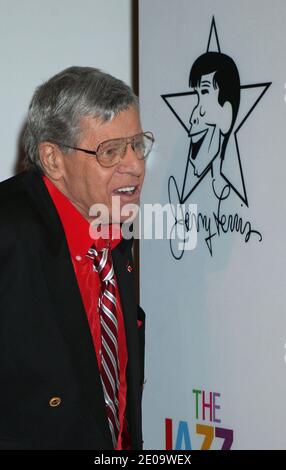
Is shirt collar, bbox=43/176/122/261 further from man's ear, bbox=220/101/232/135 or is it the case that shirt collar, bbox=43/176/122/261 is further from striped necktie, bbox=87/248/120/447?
man's ear, bbox=220/101/232/135

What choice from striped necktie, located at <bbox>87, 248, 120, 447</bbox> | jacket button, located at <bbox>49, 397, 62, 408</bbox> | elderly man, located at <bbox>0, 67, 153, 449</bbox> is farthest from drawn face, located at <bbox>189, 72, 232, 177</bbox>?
jacket button, located at <bbox>49, 397, 62, 408</bbox>

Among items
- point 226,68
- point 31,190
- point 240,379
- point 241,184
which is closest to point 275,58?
point 226,68

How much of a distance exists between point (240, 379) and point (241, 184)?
0.46 metres

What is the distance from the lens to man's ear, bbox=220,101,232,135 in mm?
1902

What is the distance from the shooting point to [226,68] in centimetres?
191

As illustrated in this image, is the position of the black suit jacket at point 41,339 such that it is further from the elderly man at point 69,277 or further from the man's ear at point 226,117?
the man's ear at point 226,117

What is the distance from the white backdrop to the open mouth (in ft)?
0.06

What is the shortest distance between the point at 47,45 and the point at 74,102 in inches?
24.8

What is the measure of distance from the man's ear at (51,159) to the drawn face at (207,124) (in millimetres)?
434

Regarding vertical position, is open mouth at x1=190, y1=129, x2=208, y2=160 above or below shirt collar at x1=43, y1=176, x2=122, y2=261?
above

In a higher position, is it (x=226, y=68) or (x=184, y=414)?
(x=226, y=68)

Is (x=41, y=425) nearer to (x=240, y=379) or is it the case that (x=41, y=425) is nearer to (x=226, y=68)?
(x=240, y=379)

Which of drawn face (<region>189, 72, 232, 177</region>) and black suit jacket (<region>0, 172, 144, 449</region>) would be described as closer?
black suit jacket (<region>0, 172, 144, 449</region>)

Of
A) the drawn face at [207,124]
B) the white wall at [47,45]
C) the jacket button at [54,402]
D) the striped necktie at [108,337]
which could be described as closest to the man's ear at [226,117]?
the drawn face at [207,124]
